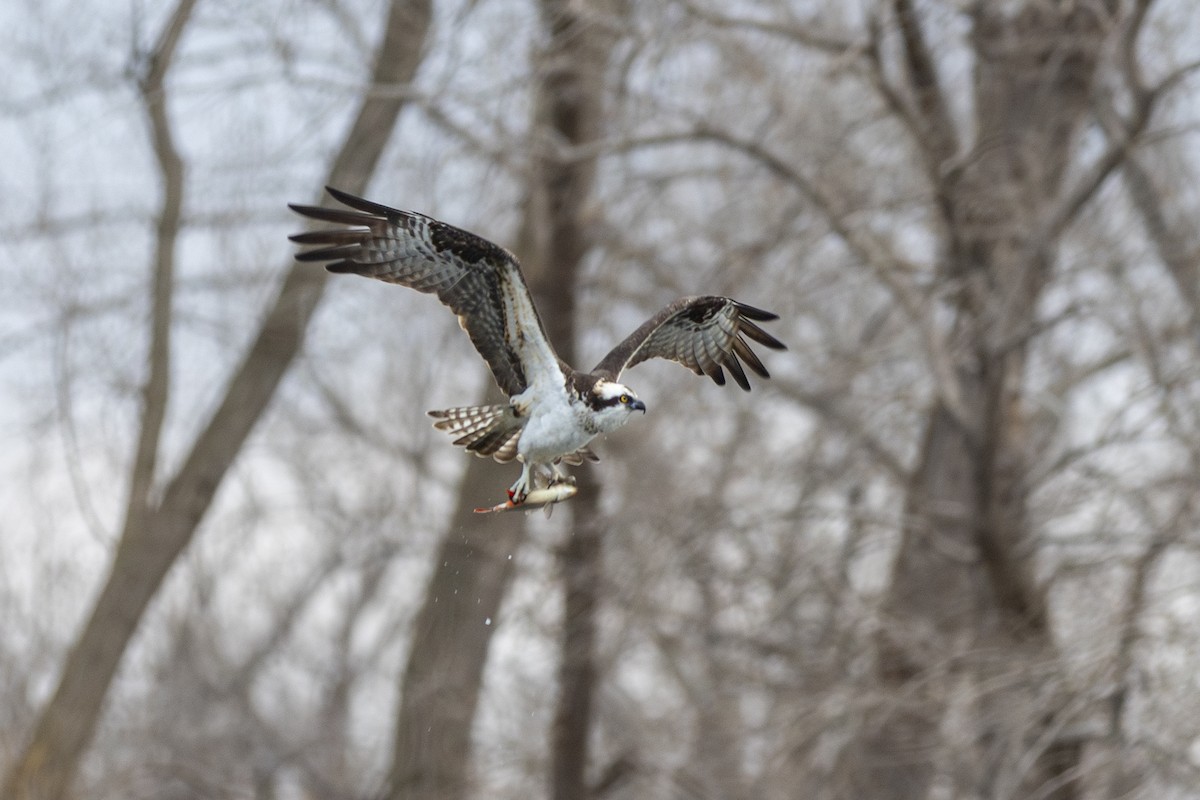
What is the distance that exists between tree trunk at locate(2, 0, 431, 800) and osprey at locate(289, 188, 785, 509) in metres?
5.87

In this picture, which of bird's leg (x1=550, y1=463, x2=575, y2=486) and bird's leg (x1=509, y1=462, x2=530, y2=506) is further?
Answer: bird's leg (x1=550, y1=463, x2=575, y2=486)

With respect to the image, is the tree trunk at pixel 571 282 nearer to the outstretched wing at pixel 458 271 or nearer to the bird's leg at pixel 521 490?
the outstretched wing at pixel 458 271

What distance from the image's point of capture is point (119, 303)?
45.5 ft

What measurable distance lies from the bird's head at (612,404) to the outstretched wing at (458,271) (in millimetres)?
341

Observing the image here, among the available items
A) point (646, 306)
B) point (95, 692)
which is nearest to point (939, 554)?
point (646, 306)

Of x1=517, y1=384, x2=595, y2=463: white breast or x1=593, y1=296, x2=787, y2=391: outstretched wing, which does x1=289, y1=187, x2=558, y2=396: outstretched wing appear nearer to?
x1=517, y1=384, x2=595, y2=463: white breast

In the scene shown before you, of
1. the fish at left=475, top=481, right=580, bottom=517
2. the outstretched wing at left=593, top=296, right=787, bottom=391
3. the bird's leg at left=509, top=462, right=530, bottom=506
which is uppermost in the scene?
the outstretched wing at left=593, top=296, right=787, bottom=391

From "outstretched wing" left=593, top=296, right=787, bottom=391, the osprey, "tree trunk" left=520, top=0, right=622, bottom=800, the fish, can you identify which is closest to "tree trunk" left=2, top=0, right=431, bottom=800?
"tree trunk" left=520, top=0, right=622, bottom=800

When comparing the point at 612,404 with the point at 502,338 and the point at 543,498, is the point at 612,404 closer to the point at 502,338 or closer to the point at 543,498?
the point at 543,498

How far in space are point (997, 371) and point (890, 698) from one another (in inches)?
84.4

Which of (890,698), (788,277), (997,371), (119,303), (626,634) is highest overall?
(119,303)

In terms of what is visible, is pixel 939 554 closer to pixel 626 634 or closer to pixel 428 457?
pixel 626 634

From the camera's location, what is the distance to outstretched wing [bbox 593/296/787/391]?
21.7 feet

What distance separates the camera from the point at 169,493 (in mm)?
12672
